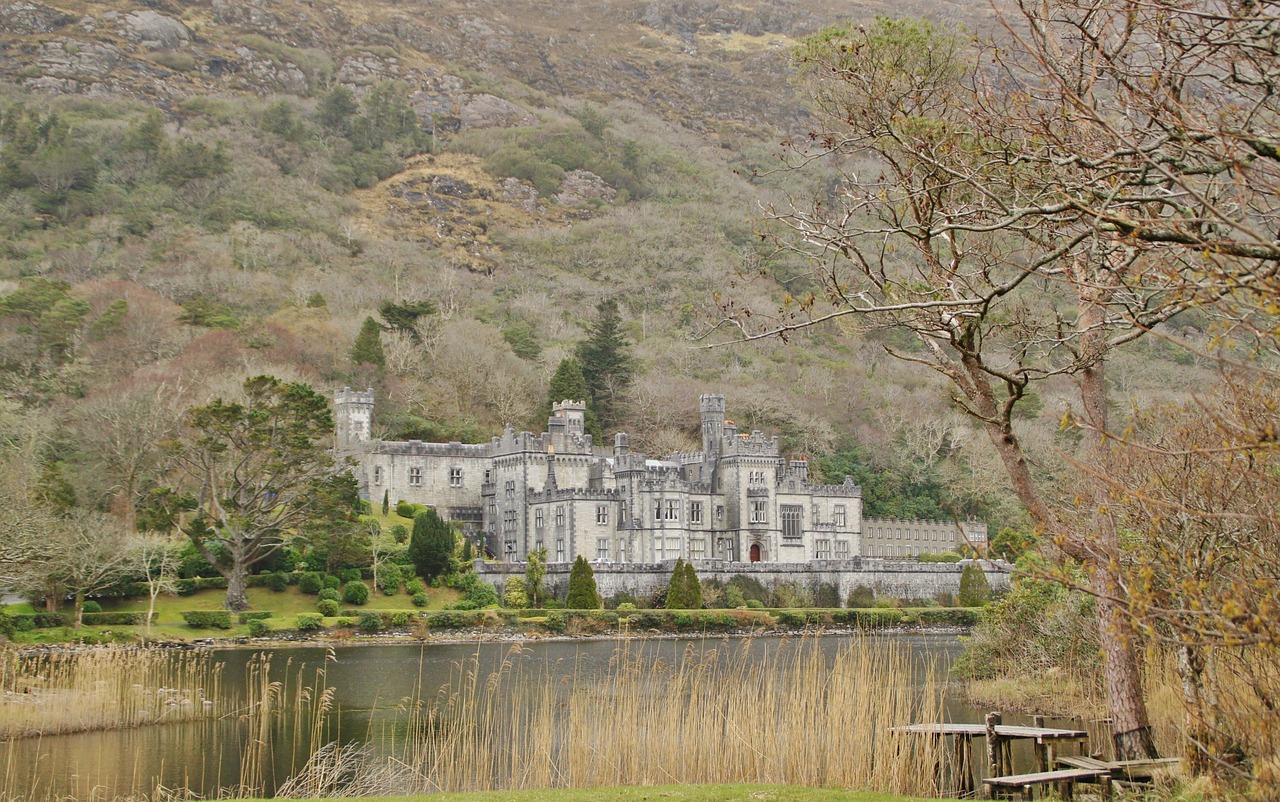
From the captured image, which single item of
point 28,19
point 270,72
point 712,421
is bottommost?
point 712,421

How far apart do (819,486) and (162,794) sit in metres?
53.0

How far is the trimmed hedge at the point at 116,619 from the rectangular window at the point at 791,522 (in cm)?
3207

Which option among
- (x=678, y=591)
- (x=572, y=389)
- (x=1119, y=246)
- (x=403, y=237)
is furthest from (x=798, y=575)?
(x=403, y=237)

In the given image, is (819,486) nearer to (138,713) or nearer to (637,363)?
(637,363)

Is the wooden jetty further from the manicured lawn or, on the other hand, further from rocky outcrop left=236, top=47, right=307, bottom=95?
rocky outcrop left=236, top=47, right=307, bottom=95

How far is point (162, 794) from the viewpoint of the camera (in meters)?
17.2

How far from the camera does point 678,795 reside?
13875 mm

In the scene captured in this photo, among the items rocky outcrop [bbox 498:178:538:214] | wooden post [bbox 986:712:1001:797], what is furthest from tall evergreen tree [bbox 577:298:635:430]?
wooden post [bbox 986:712:1001:797]

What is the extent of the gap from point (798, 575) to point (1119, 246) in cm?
4885

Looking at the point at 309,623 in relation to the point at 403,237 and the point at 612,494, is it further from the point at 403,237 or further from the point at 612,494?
the point at 403,237

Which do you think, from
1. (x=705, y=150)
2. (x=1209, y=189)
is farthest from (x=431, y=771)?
(x=705, y=150)

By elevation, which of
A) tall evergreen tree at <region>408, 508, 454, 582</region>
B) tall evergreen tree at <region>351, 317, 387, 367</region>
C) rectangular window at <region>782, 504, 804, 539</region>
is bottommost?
tall evergreen tree at <region>408, 508, 454, 582</region>

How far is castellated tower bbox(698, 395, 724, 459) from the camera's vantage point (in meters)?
65.8

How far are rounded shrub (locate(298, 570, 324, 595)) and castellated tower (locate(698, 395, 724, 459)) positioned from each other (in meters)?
23.1
